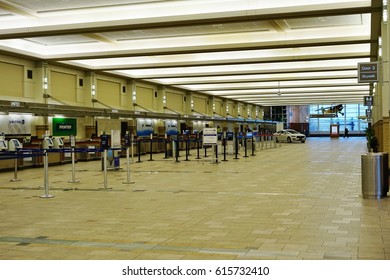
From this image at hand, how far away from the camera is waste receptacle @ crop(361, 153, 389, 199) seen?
8.96m

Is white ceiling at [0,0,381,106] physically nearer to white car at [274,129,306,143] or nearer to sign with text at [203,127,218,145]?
sign with text at [203,127,218,145]

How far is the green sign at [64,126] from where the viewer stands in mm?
23734

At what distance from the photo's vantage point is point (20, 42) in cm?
2088

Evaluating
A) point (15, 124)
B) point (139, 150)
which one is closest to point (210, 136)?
point (139, 150)

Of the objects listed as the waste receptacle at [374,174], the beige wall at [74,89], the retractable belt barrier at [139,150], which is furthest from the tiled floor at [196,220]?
the beige wall at [74,89]

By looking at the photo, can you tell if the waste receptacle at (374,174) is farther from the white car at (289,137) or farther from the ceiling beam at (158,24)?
the white car at (289,137)

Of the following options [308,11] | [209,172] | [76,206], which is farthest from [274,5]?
[76,206]

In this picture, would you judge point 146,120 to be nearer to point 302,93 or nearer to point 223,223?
point 302,93

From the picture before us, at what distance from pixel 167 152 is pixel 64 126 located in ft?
17.6

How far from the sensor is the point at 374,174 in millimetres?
9000

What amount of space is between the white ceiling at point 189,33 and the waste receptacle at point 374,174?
615cm

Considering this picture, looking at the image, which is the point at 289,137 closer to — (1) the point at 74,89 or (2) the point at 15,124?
(1) the point at 74,89

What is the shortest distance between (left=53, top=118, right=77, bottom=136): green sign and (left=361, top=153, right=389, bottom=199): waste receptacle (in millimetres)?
17605

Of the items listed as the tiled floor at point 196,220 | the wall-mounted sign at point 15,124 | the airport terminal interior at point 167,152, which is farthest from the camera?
the wall-mounted sign at point 15,124
